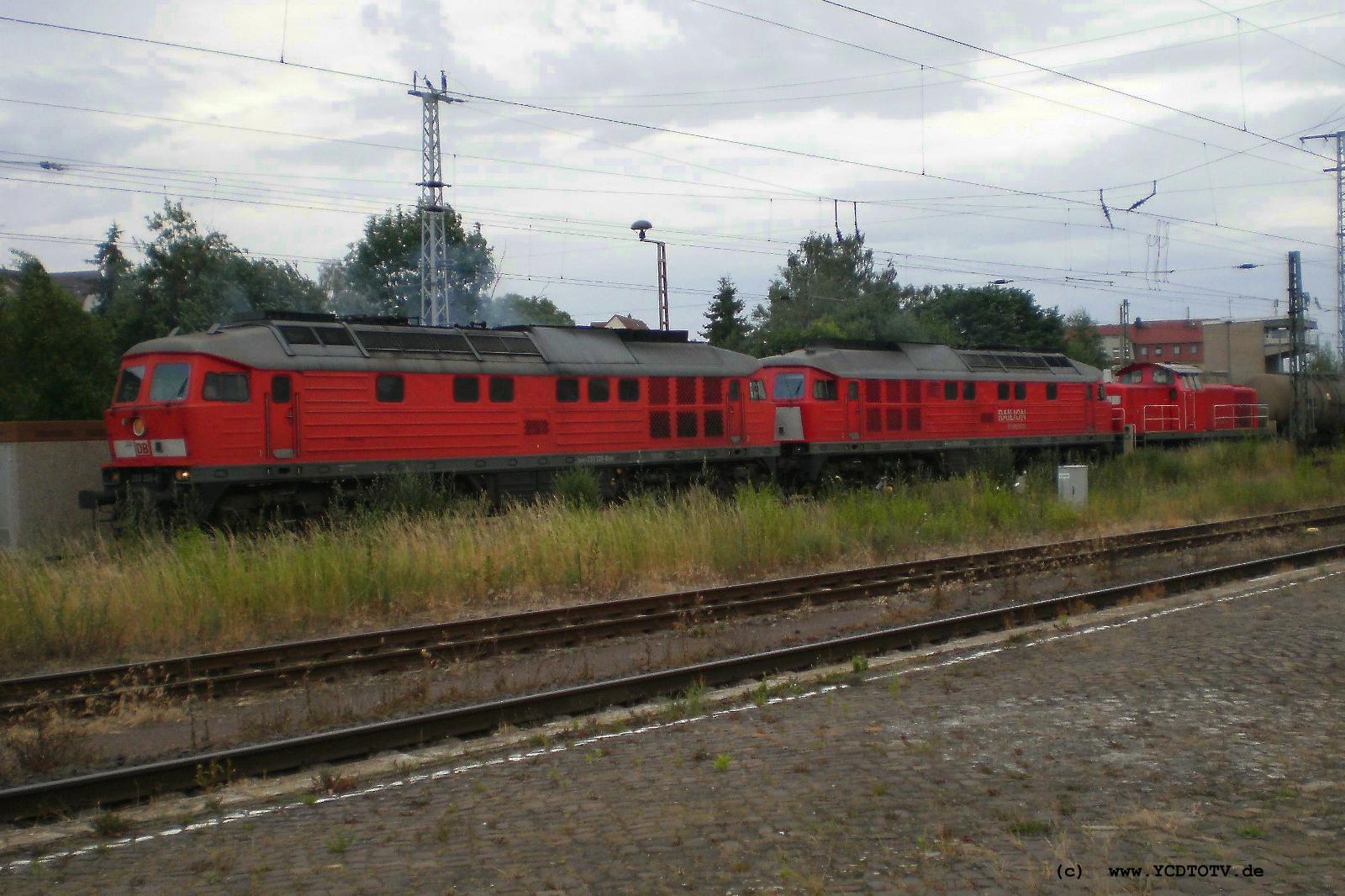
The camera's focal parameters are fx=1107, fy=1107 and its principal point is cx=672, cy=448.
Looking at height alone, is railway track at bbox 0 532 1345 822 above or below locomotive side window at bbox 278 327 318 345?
below

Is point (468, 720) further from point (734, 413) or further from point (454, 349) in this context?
point (734, 413)

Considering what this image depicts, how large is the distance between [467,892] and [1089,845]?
2.87 metres

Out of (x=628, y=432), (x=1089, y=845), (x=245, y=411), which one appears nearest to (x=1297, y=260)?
(x=628, y=432)

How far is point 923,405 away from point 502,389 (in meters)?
11.6

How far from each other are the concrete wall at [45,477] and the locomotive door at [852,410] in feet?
48.0

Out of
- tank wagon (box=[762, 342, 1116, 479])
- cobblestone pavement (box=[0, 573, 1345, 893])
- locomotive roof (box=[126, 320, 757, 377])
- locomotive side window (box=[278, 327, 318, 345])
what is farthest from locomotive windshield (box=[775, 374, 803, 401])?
cobblestone pavement (box=[0, 573, 1345, 893])

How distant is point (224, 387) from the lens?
51.9ft

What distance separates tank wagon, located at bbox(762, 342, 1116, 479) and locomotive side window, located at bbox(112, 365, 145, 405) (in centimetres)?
1258

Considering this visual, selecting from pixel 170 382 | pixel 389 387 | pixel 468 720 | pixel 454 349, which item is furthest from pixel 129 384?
pixel 468 720

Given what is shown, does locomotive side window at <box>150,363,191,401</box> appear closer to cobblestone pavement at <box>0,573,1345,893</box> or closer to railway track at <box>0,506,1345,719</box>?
railway track at <box>0,506,1345,719</box>

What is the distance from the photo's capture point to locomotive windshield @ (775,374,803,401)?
24.2 m

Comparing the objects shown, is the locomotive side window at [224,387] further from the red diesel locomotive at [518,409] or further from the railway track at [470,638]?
the railway track at [470,638]

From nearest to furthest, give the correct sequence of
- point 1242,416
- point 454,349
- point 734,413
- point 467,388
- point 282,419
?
point 282,419
point 467,388
point 454,349
point 734,413
point 1242,416

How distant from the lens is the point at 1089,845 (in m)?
5.18
